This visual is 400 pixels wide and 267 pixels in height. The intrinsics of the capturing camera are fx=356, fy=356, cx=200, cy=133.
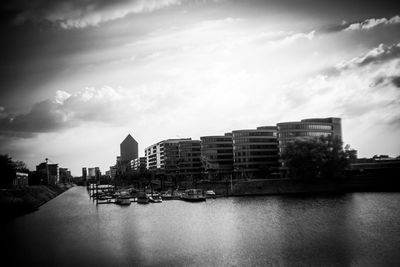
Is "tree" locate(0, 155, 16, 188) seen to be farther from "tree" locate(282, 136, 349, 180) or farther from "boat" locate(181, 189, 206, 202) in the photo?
"tree" locate(282, 136, 349, 180)

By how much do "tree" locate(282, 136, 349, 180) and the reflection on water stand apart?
161ft

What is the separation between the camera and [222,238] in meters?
60.6

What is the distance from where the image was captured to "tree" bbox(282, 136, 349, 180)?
144125mm

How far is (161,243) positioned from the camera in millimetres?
58438

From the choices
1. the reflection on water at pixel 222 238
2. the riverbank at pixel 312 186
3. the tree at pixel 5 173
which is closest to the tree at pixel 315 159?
the riverbank at pixel 312 186

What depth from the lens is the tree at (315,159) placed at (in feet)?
473

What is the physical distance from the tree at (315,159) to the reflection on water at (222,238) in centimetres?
4909

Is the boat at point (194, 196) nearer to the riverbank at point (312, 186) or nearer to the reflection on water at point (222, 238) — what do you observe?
the riverbank at point (312, 186)

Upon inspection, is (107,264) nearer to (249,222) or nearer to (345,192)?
(249,222)

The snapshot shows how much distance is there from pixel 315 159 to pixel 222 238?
93897 millimetres

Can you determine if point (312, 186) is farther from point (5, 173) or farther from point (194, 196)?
point (5, 173)

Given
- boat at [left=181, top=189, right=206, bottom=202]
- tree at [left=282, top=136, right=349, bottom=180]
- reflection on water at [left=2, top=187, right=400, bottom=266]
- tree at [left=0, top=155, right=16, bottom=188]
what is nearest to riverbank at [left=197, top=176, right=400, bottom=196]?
tree at [left=282, top=136, right=349, bottom=180]

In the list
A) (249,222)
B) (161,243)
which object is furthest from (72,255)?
(249,222)

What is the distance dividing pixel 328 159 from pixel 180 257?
368 ft
